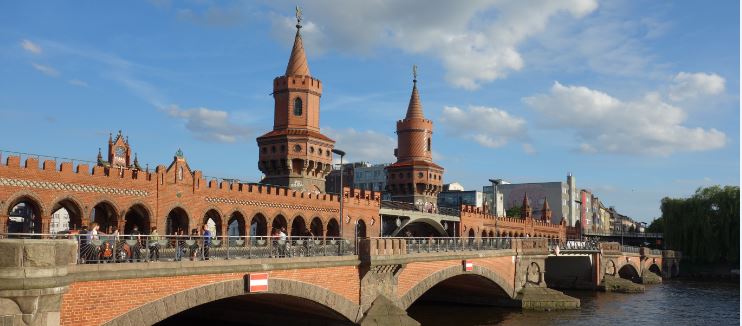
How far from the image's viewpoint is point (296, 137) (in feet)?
181

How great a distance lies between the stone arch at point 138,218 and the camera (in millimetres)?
38719

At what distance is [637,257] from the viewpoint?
80.2 m

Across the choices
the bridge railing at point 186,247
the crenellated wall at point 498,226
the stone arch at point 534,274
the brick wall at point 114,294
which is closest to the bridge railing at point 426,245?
the bridge railing at point 186,247

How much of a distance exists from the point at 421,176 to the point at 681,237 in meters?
36.8

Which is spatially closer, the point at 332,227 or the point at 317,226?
the point at 317,226

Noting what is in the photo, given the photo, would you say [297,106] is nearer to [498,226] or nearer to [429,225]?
[429,225]

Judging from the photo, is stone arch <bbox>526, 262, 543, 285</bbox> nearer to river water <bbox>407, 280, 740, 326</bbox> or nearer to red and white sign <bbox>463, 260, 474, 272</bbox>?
river water <bbox>407, 280, 740, 326</bbox>

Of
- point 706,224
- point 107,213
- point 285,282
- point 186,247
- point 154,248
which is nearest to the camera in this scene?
point 154,248

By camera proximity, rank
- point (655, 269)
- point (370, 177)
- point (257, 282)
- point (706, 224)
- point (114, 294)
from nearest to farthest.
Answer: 1. point (114, 294)
2. point (257, 282)
3. point (706, 224)
4. point (655, 269)
5. point (370, 177)

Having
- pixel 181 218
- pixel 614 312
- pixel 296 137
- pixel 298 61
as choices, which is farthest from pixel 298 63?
pixel 614 312

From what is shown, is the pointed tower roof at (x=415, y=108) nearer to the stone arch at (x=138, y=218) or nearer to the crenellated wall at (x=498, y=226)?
the crenellated wall at (x=498, y=226)

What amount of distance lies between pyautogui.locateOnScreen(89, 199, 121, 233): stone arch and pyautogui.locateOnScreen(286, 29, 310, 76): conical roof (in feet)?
73.3

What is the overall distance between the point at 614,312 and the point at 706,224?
41882 millimetres

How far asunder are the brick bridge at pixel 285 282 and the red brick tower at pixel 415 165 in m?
22.6
